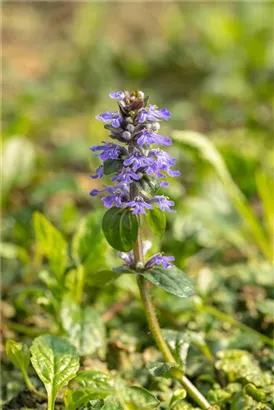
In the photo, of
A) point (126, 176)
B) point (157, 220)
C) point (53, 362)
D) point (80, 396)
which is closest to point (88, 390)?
point (80, 396)

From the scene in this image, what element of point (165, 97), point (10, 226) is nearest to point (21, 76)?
point (165, 97)

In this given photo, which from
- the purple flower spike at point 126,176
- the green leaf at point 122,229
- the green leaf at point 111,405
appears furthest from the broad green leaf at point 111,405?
the purple flower spike at point 126,176

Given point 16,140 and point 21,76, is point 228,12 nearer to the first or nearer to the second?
point 21,76

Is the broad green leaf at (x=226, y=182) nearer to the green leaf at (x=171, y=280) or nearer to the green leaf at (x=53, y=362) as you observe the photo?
the green leaf at (x=171, y=280)

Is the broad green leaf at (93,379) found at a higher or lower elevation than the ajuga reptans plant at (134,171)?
lower

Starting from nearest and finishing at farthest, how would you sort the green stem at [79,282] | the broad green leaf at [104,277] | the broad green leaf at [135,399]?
1. the broad green leaf at [135,399]
2. the broad green leaf at [104,277]
3. the green stem at [79,282]

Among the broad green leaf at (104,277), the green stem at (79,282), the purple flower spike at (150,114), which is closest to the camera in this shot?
the purple flower spike at (150,114)

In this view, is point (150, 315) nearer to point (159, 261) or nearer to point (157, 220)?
point (159, 261)
